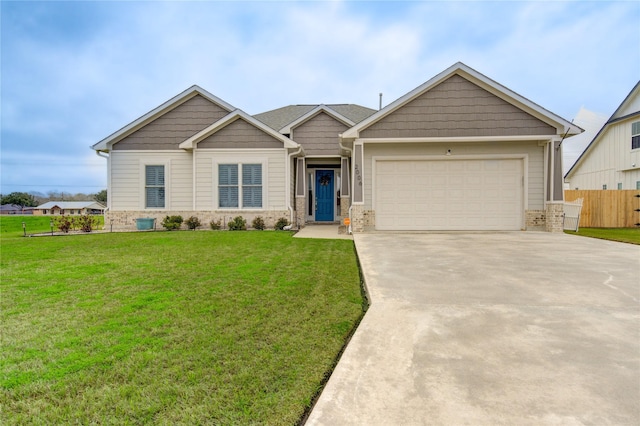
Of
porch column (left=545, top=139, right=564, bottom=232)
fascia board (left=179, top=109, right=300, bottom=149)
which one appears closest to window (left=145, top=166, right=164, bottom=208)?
fascia board (left=179, top=109, right=300, bottom=149)

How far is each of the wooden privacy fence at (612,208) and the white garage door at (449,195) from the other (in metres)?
6.52

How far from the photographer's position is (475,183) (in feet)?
35.5

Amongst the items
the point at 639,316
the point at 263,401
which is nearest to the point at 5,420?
the point at 263,401

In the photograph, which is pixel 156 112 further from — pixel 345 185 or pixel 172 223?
pixel 345 185

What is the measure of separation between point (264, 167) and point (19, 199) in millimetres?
49774

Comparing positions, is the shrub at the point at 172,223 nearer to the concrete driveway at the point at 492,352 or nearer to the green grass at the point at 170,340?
the green grass at the point at 170,340

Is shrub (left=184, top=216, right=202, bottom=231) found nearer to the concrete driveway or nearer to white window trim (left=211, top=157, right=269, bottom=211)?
white window trim (left=211, top=157, right=269, bottom=211)

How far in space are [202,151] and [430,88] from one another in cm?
827

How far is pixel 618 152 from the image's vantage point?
16156 mm

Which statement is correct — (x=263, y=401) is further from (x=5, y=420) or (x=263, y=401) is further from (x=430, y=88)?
(x=430, y=88)

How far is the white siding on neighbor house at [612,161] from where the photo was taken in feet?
50.6

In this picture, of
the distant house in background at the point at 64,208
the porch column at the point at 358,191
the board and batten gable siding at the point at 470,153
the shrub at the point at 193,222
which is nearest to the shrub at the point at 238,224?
the shrub at the point at 193,222

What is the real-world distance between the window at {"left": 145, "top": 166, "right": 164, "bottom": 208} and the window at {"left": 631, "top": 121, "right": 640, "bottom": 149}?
21.2m

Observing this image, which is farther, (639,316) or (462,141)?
(462,141)
